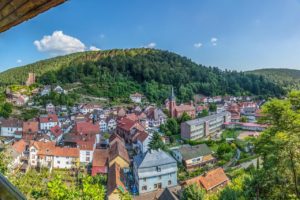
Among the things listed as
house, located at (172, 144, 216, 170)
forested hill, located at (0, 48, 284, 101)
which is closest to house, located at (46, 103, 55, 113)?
forested hill, located at (0, 48, 284, 101)

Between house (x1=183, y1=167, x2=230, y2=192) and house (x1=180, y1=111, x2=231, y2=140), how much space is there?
48.9 ft

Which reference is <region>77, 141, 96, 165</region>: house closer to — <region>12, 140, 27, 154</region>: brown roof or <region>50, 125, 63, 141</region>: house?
<region>12, 140, 27, 154</region>: brown roof

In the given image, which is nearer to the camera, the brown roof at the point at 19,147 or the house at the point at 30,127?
the brown roof at the point at 19,147

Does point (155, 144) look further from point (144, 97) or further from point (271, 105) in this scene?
point (144, 97)

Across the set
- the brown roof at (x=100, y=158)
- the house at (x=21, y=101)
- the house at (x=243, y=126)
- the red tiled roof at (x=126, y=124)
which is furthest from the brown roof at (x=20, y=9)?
the house at (x=21, y=101)

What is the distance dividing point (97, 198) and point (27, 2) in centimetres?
428

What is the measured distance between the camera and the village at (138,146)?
20562mm

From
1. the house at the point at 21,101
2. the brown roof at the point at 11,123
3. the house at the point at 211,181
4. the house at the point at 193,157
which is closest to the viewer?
the house at the point at 211,181

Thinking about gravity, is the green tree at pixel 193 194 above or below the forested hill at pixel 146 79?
below

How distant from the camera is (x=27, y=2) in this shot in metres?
0.93

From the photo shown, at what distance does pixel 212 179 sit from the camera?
1934cm

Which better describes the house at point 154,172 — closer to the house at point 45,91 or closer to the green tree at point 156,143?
the green tree at point 156,143

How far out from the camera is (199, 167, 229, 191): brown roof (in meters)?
18.7

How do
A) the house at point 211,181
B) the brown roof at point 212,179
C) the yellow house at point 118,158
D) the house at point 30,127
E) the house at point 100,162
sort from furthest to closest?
1. the house at point 30,127
2. the yellow house at point 118,158
3. the house at point 100,162
4. the brown roof at point 212,179
5. the house at point 211,181
